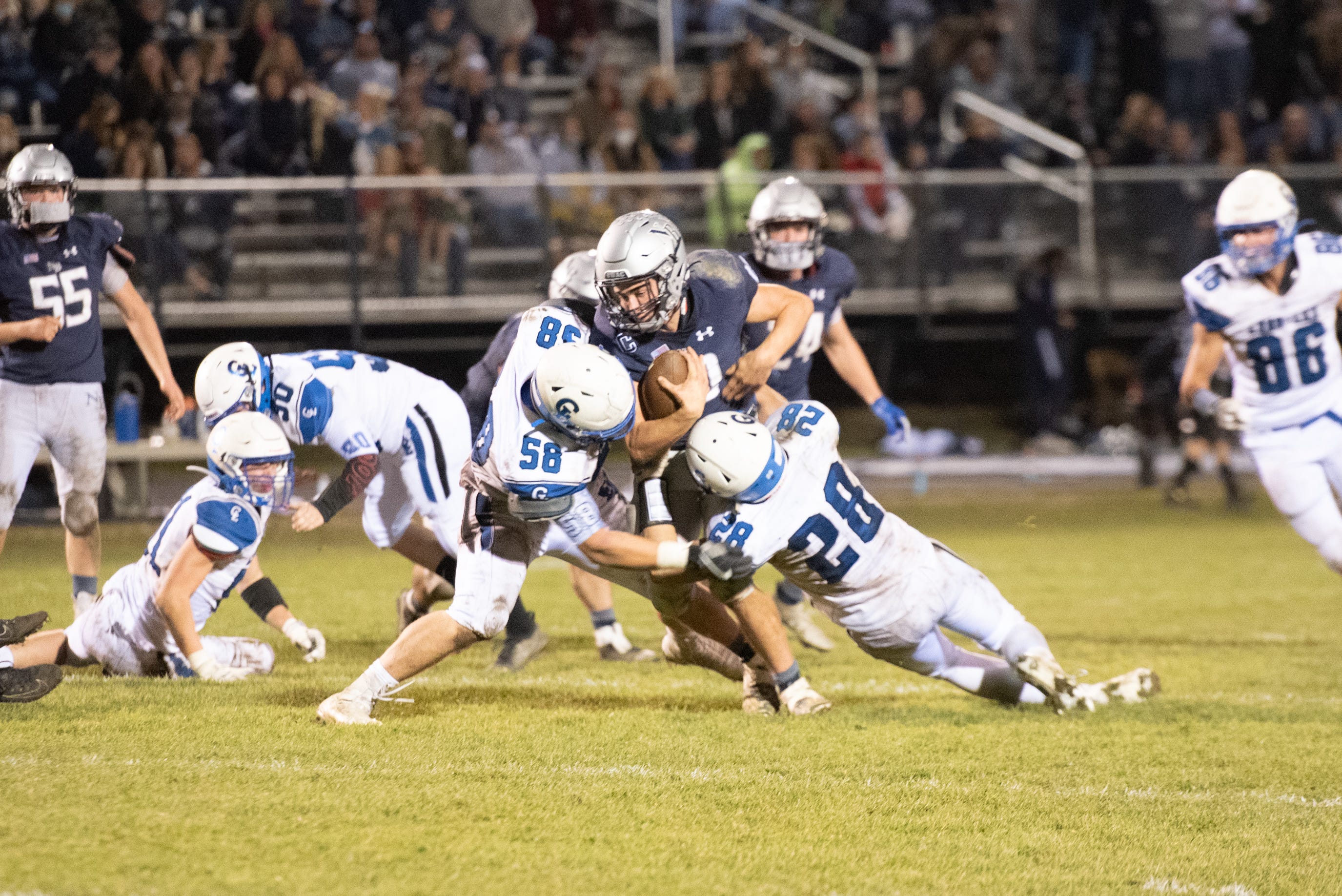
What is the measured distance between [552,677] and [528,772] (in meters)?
1.63

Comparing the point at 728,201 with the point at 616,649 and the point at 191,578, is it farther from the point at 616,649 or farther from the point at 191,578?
the point at 191,578


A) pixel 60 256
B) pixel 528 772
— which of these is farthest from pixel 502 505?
pixel 60 256

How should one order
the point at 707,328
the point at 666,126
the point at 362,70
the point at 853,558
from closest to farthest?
the point at 853,558, the point at 707,328, the point at 362,70, the point at 666,126

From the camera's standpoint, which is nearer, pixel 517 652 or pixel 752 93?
pixel 517 652

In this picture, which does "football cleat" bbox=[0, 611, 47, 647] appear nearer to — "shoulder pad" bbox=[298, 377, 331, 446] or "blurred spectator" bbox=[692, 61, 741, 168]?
"shoulder pad" bbox=[298, 377, 331, 446]

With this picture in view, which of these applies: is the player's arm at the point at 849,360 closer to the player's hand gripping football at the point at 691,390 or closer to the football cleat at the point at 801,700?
the football cleat at the point at 801,700

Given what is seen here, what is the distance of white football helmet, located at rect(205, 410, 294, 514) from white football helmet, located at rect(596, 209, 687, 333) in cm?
140

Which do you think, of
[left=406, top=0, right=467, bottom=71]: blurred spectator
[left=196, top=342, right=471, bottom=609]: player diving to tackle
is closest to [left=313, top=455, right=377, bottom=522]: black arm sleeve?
[left=196, top=342, right=471, bottom=609]: player diving to tackle

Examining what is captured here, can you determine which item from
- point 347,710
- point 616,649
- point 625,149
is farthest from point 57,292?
point 625,149

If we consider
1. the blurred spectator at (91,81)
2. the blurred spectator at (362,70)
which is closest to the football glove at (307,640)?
the blurred spectator at (91,81)

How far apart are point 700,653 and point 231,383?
2.02m

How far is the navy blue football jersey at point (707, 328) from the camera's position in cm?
493

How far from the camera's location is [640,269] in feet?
15.5

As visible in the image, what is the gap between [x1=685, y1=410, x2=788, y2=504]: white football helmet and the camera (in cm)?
457
